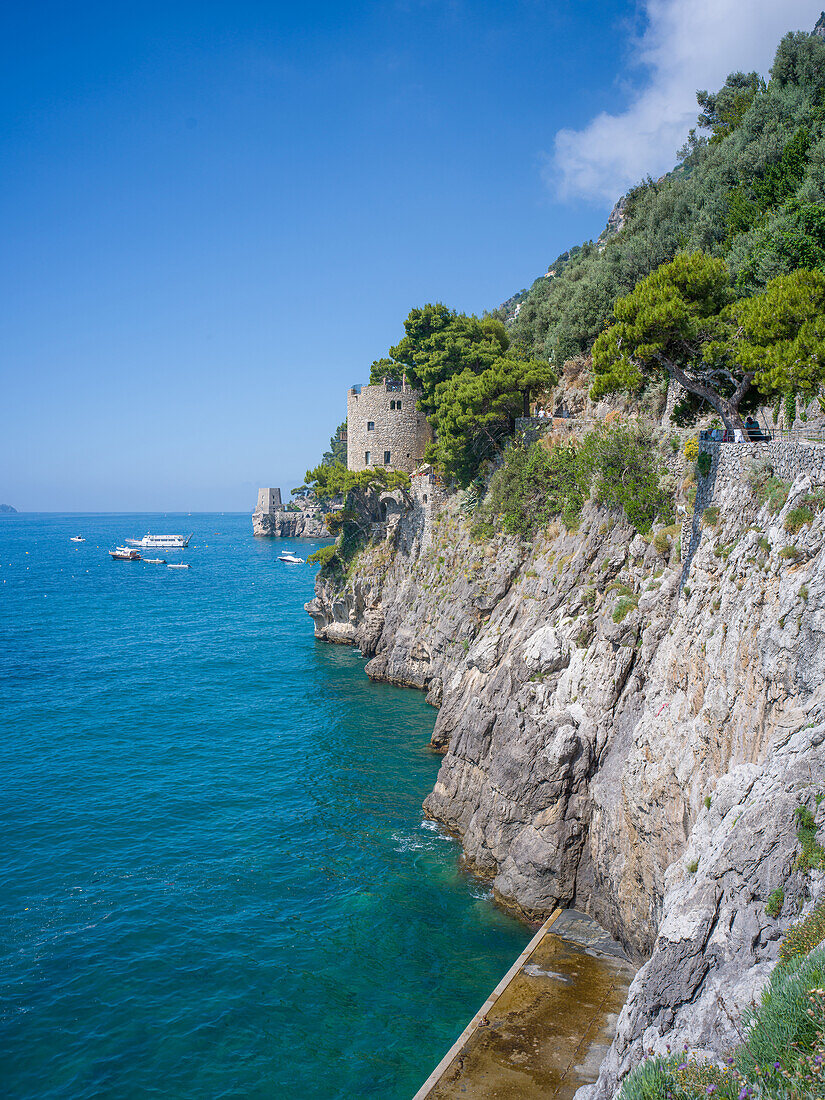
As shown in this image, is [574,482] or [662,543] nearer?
[662,543]

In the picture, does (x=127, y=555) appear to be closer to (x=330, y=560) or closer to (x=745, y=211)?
(x=330, y=560)

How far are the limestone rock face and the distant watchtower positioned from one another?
137m

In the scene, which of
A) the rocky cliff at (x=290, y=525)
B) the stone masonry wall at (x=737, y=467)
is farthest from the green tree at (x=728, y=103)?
the rocky cliff at (x=290, y=525)

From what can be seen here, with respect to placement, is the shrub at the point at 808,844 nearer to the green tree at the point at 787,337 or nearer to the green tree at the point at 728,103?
the green tree at the point at 787,337

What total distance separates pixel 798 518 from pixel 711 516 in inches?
172

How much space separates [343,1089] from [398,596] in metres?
32.6

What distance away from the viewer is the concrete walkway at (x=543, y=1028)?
13203 mm

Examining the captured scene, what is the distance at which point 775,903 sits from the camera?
388 inches

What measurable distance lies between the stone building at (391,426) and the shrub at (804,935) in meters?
43.9

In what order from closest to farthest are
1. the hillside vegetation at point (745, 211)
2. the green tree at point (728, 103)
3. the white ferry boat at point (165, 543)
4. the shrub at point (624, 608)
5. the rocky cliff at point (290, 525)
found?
the shrub at point (624, 608)
the hillside vegetation at point (745, 211)
the green tree at point (728, 103)
the white ferry boat at point (165, 543)
the rocky cliff at point (290, 525)

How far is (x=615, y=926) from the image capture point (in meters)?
18.2

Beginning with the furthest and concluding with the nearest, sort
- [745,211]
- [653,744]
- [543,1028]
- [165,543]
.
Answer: [165,543] → [745,211] → [653,744] → [543,1028]

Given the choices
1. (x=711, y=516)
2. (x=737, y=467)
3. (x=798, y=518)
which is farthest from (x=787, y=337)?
(x=798, y=518)

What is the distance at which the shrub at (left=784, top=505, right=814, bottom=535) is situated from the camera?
13523 mm
